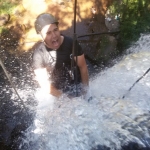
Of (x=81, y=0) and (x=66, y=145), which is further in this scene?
(x=81, y=0)

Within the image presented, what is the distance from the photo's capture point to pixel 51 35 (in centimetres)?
263

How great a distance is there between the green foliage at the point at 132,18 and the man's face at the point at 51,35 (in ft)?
8.40

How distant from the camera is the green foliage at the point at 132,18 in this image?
484cm

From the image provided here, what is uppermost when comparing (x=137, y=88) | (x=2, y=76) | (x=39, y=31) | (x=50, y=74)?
(x=39, y=31)

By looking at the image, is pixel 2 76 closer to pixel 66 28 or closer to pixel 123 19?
pixel 66 28

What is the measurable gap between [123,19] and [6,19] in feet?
10.9

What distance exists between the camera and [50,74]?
3096 millimetres

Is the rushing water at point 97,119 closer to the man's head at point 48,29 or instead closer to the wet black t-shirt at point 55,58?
the wet black t-shirt at point 55,58

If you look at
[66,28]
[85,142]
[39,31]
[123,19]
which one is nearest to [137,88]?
[85,142]

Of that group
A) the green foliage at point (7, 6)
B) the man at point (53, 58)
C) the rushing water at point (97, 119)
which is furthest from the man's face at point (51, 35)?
the green foliage at point (7, 6)

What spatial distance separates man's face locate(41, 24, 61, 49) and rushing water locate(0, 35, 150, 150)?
93 centimetres

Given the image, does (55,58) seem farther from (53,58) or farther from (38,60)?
(38,60)

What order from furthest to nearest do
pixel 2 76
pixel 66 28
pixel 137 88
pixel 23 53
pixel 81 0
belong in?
pixel 81 0 → pixel 66 28 → pixel 23 53 → pixel 2 76 → pixel 137 88

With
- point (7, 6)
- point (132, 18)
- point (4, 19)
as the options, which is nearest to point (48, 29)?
point (132, 18)
